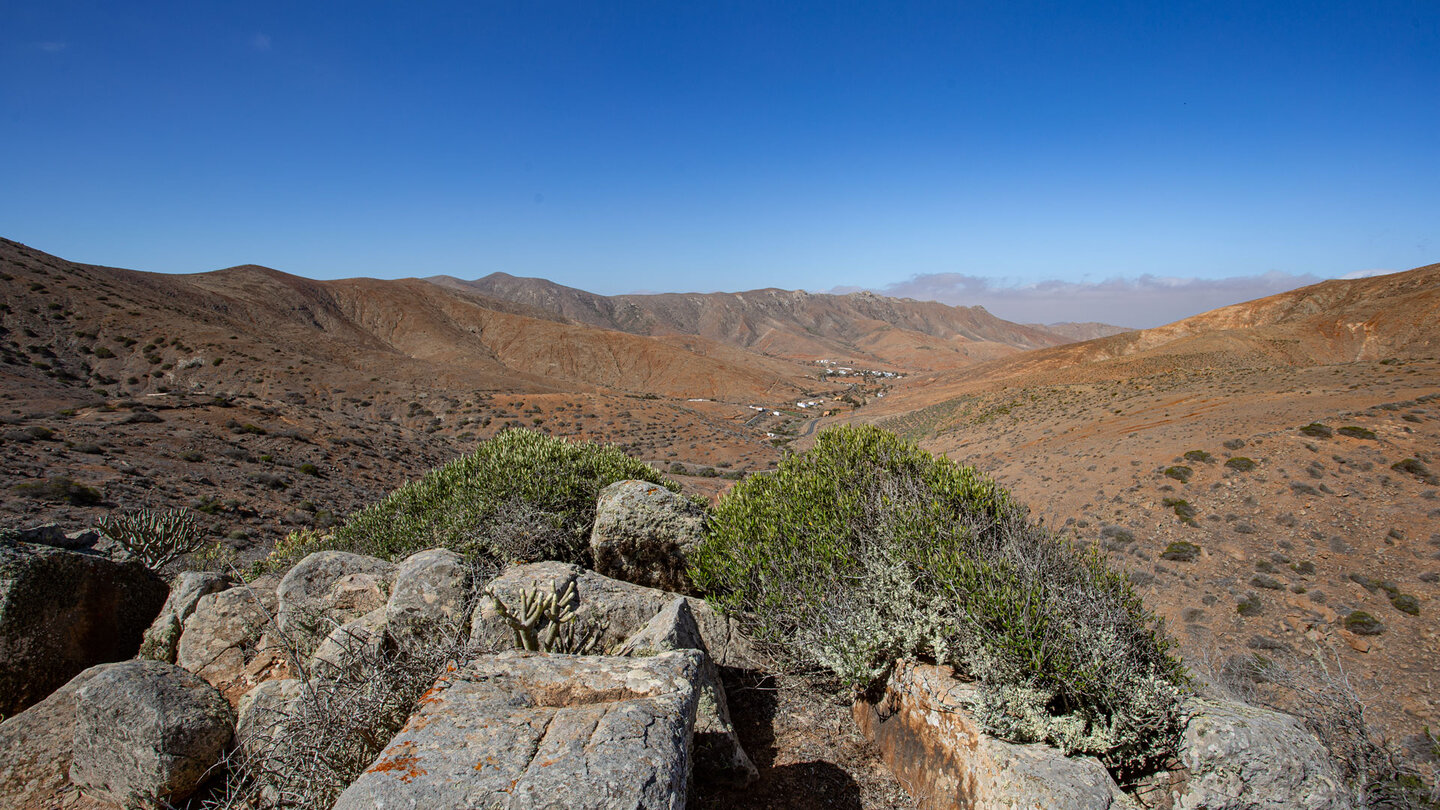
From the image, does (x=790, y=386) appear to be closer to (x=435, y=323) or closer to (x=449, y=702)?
(x=435, y=323)

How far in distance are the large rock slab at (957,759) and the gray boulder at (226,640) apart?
5.57m

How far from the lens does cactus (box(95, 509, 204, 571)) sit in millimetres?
8523

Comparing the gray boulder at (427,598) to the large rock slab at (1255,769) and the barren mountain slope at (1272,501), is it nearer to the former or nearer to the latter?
the large rock slab at (1255,769)

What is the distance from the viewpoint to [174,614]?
5.50 meters

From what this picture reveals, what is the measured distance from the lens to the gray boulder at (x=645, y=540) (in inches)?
289

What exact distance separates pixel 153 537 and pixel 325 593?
5.94 m

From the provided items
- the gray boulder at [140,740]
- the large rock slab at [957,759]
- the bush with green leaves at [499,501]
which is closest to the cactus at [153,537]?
the bush with green leaves at [499,501]

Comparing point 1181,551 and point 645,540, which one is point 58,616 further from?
point 1181,551

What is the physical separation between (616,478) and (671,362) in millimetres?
79251

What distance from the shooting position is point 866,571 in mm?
5891

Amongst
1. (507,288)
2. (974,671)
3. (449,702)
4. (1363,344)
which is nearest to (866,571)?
(974,671)

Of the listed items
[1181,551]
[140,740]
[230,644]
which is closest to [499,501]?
[230,644]

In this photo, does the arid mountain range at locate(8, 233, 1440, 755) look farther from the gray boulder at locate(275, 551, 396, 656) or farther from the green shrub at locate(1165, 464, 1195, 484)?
the gray boulder at locate(275, 551, 396, 656)

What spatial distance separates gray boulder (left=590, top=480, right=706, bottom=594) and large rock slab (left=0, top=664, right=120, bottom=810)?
4.43m
